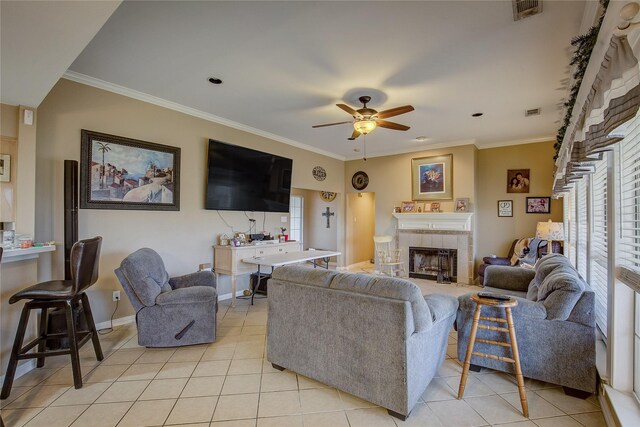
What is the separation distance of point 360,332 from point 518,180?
5.36 metres

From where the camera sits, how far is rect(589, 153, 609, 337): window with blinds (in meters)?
2.39

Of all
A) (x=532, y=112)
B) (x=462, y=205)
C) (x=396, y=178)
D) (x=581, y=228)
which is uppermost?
(x=532, y=112)

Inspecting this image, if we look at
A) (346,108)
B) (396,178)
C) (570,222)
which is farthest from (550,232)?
(346,108)

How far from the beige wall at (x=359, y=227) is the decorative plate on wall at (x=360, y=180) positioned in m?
0.35

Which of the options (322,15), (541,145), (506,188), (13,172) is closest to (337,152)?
(506,188)

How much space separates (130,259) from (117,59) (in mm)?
1906

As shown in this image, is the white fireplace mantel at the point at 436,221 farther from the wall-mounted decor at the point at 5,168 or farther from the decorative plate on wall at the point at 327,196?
the wall-mounted decor at the point at 5,168

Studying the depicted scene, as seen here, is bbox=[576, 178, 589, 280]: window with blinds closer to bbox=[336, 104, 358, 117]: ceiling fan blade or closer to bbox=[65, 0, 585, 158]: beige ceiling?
bbox=[65, 0, 585, 158]: beige ceiling

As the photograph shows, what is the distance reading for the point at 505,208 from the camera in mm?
5742

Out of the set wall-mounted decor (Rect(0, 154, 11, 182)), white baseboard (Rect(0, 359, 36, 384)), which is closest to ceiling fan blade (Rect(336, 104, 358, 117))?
wall-mounted decor (Rect(0, 154, 11, 182))

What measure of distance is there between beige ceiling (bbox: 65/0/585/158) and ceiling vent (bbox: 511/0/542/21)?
0.05 metres

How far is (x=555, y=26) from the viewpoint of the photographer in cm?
225

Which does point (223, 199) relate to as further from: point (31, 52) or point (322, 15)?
point (322, 15)

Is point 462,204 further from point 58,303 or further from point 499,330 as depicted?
point 58,303
